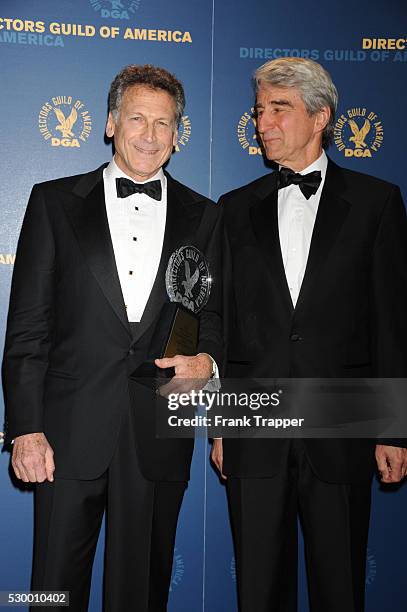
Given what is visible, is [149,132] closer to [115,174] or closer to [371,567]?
[115,174]

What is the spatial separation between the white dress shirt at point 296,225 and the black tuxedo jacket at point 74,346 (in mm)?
432

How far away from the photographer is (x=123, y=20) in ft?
9.74

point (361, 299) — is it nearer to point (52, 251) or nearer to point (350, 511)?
point (350, 511)

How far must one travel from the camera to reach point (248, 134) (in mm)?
3053

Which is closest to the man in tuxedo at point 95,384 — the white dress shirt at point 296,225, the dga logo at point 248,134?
the white dress shirt at point 296,225

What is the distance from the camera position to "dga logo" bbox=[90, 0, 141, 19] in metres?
2.96

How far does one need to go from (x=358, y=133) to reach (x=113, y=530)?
187 cm

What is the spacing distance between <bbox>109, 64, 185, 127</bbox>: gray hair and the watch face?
1.69 feet

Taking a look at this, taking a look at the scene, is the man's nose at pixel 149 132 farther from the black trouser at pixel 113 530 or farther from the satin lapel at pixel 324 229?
the black trouser at pixel 113 530

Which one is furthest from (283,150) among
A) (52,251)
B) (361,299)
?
(52,251)

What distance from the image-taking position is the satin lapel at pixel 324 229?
7.84 feet

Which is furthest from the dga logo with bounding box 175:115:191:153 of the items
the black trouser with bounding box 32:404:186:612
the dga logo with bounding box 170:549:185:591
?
the dga logo with bounding box 170:549:185:591

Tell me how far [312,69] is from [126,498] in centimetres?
158

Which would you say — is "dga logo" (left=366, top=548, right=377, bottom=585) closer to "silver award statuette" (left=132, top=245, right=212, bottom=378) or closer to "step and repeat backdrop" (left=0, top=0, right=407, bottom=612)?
"step and repeat backdrop" (left=0, top=0, right=407, bottom=612)
